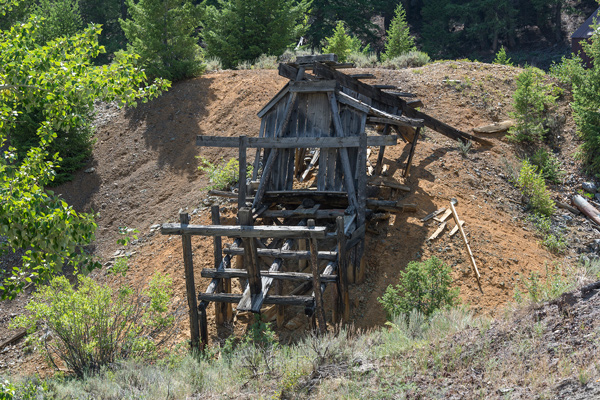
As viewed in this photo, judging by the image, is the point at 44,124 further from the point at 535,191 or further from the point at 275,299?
the point at 535,191

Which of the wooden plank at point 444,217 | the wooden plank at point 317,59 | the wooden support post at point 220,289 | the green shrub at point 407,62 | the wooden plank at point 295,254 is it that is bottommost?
the wooden support post at point 220,289

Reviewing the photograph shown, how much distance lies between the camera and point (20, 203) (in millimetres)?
6078

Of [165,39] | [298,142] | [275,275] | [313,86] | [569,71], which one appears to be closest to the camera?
[275,275]

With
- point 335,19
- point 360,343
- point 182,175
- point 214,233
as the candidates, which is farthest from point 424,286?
point 335,19

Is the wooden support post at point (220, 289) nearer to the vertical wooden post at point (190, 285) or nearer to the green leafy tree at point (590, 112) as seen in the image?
the vertical wooden post at point (190, 285)

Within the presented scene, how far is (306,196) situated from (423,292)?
3476 mm

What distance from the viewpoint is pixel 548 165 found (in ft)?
49.4

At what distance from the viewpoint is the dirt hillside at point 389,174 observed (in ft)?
37.5

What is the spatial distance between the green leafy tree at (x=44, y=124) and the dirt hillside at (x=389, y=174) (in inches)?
163

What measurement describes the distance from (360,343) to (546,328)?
2.31 m

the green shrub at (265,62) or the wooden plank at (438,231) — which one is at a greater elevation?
the green shrub at (265,62)

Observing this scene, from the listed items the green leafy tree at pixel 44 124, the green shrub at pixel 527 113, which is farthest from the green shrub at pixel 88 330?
the green shrub at pixel 527 113

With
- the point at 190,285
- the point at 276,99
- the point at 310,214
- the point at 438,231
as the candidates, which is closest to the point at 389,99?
the point at 276,99

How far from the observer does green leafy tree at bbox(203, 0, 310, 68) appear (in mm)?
23328
